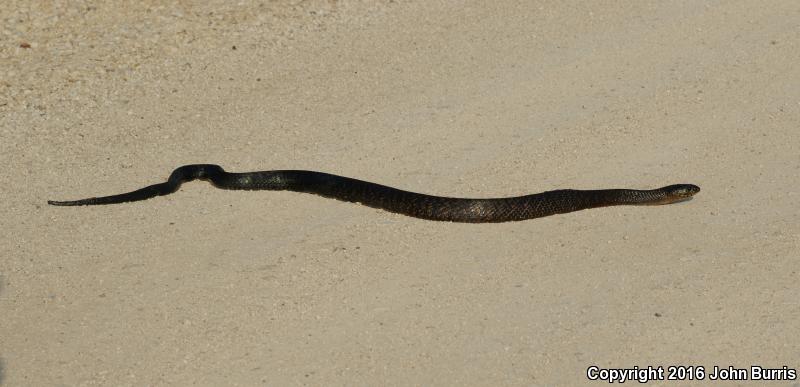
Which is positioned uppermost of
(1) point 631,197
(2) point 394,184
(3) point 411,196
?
(1) point 631,197

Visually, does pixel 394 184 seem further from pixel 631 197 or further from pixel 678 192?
pixel 678 192

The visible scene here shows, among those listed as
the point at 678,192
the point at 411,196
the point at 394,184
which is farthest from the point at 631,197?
the point at 394,184

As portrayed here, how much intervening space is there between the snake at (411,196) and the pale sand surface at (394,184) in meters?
0.10

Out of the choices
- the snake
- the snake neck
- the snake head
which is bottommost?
the snake

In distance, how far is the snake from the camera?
27.8 ft

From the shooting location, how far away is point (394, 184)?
901 centimetres

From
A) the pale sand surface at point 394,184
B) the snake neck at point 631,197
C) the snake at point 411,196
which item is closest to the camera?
the pale sand surface at point 394,184

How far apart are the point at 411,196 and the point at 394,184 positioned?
1.51ft

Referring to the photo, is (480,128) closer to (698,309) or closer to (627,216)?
(627,216)

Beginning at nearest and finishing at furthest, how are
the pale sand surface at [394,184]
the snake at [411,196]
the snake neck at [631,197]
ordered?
the pale sand surface at [394,184] → the snake at [411,196] → the snake neck at [631,197]

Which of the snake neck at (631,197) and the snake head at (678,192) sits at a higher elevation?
the snake head at (678,192)

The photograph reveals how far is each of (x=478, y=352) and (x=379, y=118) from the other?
372 centimetres

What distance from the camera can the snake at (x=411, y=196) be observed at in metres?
8.48

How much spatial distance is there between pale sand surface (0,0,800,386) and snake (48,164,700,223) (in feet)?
0.32
